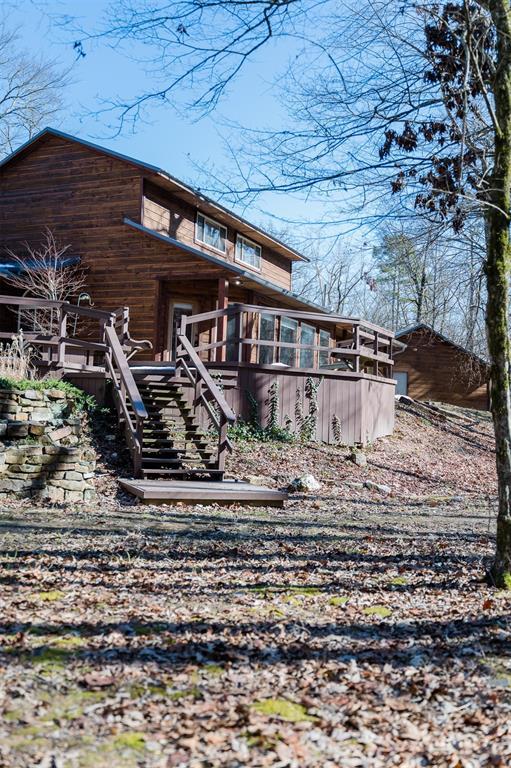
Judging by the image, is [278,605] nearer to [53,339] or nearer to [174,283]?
[53,339]

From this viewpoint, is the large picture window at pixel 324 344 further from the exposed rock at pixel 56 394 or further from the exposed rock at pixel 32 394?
the exposed rock at pixel 32 394

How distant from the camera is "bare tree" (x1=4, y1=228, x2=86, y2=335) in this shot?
57.8 feet

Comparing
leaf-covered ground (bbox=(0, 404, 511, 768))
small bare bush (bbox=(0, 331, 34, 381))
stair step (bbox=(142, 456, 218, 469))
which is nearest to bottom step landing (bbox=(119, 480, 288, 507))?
stair step (bbox=(142, 456, 218, 469))

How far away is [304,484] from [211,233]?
39.0 ft

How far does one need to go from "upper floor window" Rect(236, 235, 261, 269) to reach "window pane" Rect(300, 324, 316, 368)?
10.1 ft

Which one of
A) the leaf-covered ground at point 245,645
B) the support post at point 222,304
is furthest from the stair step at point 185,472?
the support post at point 222,304

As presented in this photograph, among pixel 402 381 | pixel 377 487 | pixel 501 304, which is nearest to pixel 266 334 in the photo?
pixel 377 487

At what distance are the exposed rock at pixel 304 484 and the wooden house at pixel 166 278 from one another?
293cm

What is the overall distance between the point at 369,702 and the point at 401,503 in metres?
7.87

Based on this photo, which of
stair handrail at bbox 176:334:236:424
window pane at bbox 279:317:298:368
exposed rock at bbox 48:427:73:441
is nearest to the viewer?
exposed rock at bbox 48:427:73:441

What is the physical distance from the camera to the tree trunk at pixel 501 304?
5.56m

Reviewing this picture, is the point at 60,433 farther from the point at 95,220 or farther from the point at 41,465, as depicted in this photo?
the point at 95,220

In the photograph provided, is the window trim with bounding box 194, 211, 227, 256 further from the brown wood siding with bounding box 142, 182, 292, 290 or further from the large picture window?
the large picture window

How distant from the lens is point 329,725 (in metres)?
3.12
